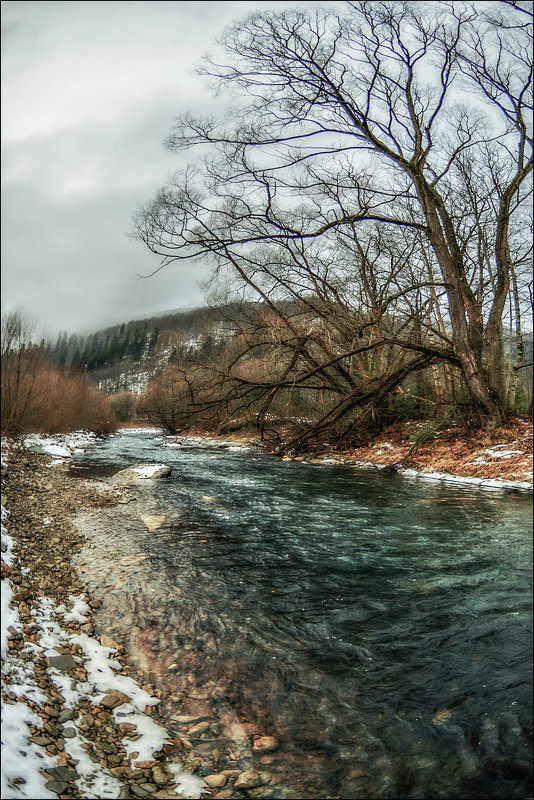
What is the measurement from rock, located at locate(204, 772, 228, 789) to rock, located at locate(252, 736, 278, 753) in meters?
0.27

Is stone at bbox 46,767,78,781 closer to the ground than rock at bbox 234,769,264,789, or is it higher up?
higher up

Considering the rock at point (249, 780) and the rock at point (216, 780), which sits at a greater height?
the rock at point (216, 780)

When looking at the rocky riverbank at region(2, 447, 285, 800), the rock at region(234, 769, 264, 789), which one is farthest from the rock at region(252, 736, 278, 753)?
the rock at region(234, 769, 264, 789)

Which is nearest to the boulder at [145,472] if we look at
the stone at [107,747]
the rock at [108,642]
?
the rock at [108,642]

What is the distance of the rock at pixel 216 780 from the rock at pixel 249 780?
0.07 metres

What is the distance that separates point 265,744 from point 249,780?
0.27 meters

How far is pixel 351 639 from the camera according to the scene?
361 cm

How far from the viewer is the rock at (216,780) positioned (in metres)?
2.43

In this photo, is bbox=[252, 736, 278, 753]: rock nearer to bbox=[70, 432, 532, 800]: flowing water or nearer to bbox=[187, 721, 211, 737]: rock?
bbox=[70, 432, 532, 800]: flowing water

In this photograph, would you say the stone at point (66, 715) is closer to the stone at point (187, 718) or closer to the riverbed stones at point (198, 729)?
the stone at point (187, 718)

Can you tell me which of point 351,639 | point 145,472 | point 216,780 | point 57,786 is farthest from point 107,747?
point 145,472

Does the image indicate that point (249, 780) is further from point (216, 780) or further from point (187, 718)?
point (187, 718)

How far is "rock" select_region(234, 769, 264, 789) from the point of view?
95.6 inches

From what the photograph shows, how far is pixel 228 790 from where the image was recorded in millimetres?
2393
